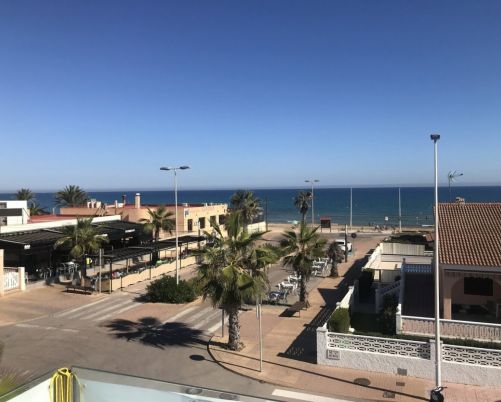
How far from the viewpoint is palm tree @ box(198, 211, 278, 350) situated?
717 inches

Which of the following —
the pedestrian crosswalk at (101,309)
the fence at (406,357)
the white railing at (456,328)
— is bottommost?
the pedestrian crosswalk at (101,309)

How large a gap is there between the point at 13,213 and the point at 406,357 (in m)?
37.0

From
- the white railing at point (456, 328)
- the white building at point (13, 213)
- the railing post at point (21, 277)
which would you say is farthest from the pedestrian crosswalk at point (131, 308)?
the white building at point (13, 213)

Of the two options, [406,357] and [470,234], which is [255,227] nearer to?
[470,234]

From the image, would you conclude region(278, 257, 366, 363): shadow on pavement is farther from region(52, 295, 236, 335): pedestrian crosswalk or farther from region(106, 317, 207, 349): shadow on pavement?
region(52, 295, 236, 335): pedestrian crosswalk

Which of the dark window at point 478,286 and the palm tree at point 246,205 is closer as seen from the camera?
the dark window at point 478,286

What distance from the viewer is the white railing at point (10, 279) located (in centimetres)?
3085

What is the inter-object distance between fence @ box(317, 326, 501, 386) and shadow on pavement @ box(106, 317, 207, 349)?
6.17m

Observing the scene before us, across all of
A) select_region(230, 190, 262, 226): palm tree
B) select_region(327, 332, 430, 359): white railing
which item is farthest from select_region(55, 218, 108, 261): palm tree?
select_region(230, 190, 262, 226): palm tree

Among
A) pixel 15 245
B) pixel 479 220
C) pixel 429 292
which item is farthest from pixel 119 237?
pixel 479 220

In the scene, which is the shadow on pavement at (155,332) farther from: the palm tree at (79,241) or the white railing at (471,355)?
the palm tree at (79,241)

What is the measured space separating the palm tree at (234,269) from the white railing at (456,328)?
6247 millimetres

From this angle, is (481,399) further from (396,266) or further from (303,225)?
(396,266)

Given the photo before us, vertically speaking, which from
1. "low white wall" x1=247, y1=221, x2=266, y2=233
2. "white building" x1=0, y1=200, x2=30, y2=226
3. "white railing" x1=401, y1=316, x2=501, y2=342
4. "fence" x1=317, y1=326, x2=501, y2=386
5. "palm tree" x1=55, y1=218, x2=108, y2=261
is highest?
"white building" x1=0, y1=200, x2=30, y2=226
